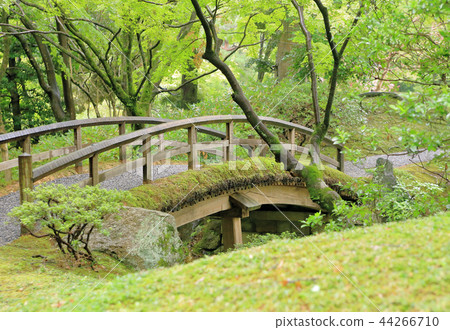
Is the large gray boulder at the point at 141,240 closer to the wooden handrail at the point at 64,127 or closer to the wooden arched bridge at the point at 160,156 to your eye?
the wooden arched bridge at the point at 160,156

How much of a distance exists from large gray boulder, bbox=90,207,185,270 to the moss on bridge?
0.33 metres

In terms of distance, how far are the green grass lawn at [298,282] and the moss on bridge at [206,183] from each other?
2.18 m

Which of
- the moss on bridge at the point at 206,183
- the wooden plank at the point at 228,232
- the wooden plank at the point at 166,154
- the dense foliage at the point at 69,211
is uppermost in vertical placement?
the wooden plank at the point at 166,154

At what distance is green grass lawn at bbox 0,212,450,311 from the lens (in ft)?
8.14

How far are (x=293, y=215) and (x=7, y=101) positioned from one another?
1165cm

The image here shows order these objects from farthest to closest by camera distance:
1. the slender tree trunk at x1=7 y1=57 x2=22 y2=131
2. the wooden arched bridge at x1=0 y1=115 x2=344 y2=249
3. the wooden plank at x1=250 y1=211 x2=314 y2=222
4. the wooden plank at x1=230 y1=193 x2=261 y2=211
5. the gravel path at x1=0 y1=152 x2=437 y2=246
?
the slender tree trunk at x1=7 y1=57 x2=22 y2=131 → the wooden plank at x1=250 y1=211 x2=314 y2=222 → the wooden plank at x1=230 y1=193 x2=261 y2=211 → the gravel path at x1=0 y1=152 x2=437 y2=246 → the wooden arched bridge at x1=0 y1=115 x2=344 y2=249

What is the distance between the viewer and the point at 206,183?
741 cm

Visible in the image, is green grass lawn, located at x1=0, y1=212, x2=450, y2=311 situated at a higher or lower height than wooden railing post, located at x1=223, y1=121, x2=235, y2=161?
lower

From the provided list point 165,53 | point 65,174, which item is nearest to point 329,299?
point 65,174

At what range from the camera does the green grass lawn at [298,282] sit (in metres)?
2.48

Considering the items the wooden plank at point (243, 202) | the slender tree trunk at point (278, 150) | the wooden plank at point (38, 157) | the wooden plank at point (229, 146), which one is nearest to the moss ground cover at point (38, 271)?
the wooden plank at point (38, 157)

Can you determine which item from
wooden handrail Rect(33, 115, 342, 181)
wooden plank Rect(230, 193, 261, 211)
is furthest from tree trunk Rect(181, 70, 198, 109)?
wooden plank Rect(230, 193, 261, 211)

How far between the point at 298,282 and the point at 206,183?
4.79 meters

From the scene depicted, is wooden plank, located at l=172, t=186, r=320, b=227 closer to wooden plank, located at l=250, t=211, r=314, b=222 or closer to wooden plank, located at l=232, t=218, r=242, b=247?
wooden plank, located at l=232, t=218, r=242, b=247
